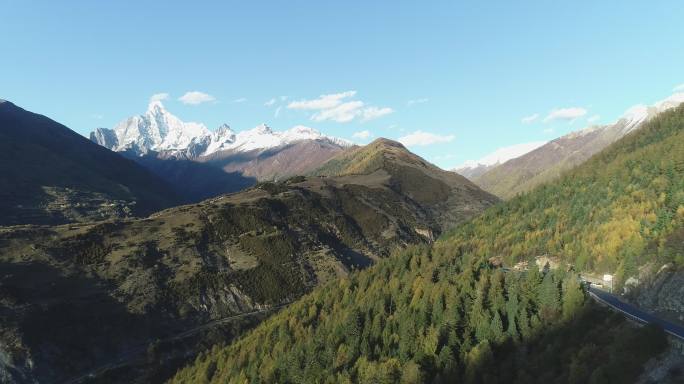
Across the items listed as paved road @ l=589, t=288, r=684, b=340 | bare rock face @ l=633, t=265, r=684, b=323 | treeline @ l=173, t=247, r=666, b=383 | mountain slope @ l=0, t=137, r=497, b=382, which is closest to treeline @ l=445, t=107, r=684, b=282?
bare rock face @ l=633, t=265, r=684, b=323

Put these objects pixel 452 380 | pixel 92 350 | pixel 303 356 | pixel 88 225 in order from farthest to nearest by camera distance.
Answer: pixel 88 225 → pixel 92 350 → pixel 303 356 → pixel 452 380

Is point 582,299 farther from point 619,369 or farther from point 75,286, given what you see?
point 75,286

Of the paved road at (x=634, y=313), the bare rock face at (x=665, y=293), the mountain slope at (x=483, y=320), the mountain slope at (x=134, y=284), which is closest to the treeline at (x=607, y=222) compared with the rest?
the mountain slope at (x=483, y=320)

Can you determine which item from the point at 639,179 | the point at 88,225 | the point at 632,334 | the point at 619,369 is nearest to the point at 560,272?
the point at 632,334

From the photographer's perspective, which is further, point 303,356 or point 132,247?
point 132,247

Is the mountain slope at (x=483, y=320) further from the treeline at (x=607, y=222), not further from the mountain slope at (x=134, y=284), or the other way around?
the mountain slope at (x=134, y=284)

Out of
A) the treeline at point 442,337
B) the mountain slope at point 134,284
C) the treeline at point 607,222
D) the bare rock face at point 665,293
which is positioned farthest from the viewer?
the mountain slope at point 134,284

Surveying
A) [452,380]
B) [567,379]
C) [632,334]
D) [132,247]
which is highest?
[132,247]
